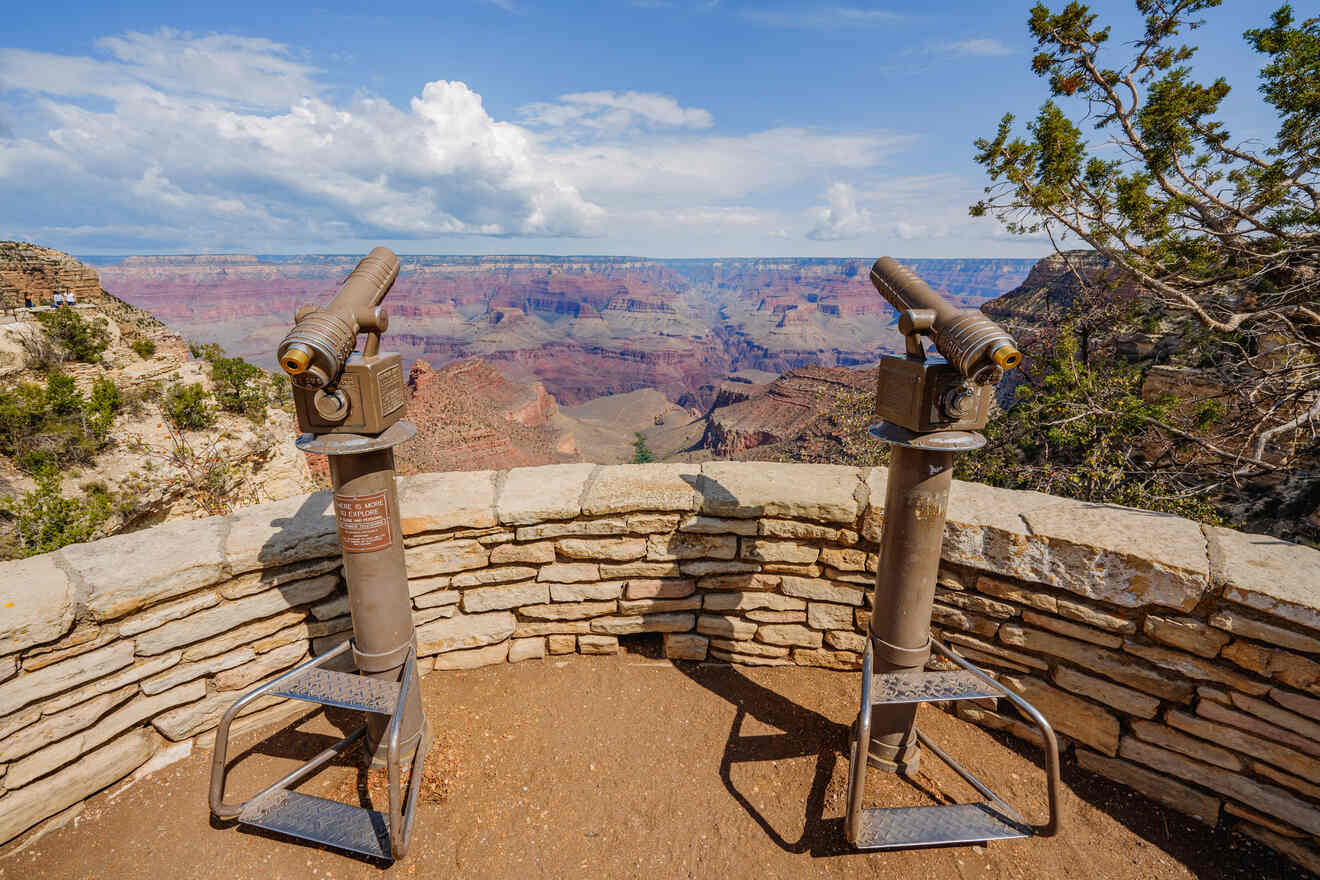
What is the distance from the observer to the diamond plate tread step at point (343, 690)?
7.64 feet

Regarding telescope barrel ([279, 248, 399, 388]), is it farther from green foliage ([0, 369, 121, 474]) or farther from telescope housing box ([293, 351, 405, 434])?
green foliage ([0, 369, 121, 474])

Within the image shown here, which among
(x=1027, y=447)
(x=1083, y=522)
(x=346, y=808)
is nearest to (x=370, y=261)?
(x=346, y=808)

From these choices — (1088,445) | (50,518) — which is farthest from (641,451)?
(1088,445)

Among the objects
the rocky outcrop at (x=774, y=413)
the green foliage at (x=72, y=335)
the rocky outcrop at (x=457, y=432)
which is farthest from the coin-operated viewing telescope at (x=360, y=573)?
the rocky outcrop at (x=774, y=413)

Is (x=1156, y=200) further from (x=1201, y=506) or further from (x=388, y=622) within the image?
(x=388, y=622)

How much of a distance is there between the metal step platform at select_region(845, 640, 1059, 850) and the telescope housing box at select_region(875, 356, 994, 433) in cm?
107

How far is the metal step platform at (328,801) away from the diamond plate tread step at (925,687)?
200 centimetres

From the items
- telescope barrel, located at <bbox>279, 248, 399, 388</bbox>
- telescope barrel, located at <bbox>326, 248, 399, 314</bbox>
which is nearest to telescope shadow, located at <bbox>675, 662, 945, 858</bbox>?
telescope barrel, located at <bbox>279, 248, 399, 388</bbox>

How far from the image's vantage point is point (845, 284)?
638 feet

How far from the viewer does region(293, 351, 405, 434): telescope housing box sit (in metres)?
2.13

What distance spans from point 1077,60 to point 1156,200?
192 centimetres

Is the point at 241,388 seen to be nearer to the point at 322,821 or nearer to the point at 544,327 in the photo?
the point at 322,821

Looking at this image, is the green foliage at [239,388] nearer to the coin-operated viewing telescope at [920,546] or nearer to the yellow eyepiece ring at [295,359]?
the yellow eyepiece ring at [295,359]

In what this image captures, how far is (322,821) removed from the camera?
94.7 inches
